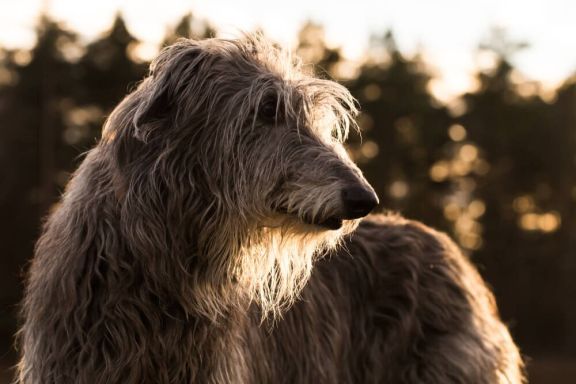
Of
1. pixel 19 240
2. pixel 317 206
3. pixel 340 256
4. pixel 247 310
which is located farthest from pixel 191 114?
pixel 19 240

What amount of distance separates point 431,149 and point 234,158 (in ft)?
123

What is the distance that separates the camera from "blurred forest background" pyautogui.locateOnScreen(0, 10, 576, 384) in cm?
3197

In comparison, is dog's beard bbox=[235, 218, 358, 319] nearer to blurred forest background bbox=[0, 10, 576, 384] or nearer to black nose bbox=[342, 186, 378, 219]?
black nose bbox=[342, 186, 378, 219]

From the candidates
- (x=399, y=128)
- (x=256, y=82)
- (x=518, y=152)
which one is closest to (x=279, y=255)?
(x=256, y=82)

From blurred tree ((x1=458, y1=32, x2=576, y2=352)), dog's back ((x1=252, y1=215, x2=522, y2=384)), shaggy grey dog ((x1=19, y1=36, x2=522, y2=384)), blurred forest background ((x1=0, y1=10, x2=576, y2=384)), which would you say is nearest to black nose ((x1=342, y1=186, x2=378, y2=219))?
shaggy grey dog ((x1=19, y1=36, x2=522, y2=384))

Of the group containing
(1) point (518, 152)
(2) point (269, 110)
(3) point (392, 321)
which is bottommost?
(1) point (518, 152)

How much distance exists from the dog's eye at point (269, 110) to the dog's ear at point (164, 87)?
0.38 m

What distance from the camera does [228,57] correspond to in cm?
505

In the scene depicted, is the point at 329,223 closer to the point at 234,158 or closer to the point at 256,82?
the point at 234,158

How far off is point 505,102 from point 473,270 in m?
37.2

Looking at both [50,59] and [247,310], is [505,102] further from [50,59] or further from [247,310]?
[247,310]

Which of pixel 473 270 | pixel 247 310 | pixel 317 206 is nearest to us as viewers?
pixel 317 206

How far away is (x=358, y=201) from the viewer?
444 cm

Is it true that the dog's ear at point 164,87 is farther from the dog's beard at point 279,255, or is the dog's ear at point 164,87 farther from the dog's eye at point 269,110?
the dog's beard at point 279,255
